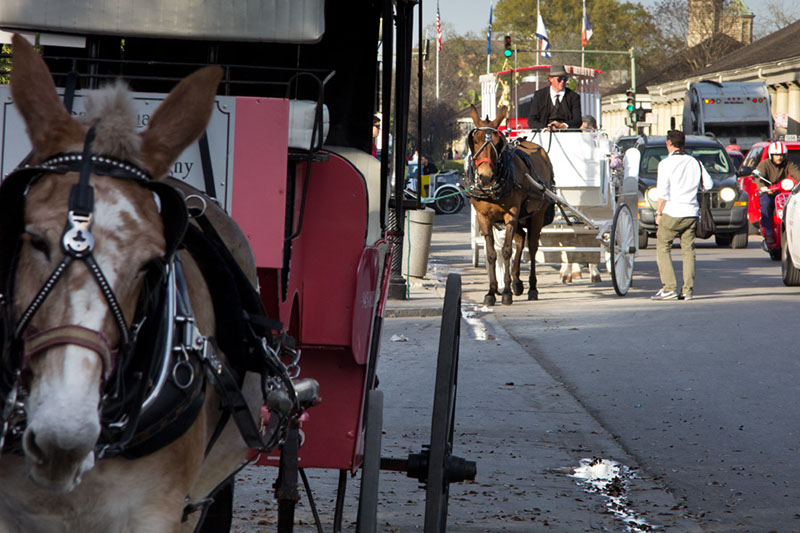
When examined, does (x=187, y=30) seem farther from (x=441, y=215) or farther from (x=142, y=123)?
(x=441, y=215)

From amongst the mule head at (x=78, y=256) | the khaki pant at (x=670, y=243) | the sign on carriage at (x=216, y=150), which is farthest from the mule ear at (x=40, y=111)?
the khaki pant at (x=670, y=243)

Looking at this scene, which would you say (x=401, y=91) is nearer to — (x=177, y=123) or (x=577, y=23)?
(x=177, y=123)

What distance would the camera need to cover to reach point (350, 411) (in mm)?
4609

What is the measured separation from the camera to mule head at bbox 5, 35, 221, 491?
82.0 inches

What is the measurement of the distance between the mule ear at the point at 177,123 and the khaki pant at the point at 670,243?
13.4 metres

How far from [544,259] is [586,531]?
12429 mm

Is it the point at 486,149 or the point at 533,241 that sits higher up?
the point at 486,149

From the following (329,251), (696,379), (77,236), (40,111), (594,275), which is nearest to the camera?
(77,236)

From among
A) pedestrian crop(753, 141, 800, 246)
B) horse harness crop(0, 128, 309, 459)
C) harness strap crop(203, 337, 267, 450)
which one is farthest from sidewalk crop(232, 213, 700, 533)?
pedestrian crop(753, 141, 800, 246)

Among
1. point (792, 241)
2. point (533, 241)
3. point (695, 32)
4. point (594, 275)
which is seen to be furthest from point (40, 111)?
point (695, 32)

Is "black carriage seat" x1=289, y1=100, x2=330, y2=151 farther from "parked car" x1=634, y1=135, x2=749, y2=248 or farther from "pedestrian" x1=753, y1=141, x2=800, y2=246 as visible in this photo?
"parked car" x1=634, y1=135, x2=749, y2=248

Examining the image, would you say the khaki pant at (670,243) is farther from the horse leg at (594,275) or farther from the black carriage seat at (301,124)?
the black carriage seat at (301,124)

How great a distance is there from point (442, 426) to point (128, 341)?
94.9 inches

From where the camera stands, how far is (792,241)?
16.1 metres
